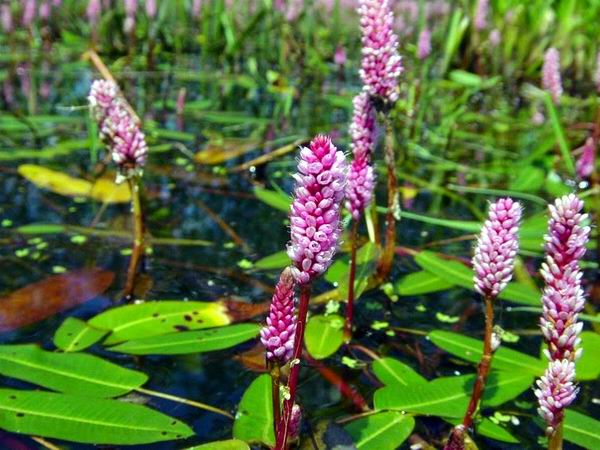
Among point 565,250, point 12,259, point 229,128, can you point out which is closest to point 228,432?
point 565,250

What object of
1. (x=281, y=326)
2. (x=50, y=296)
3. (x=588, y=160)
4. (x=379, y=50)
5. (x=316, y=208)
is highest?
(x=379, y=50)

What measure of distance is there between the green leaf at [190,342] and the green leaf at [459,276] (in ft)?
2.11

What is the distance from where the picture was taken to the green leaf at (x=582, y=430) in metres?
1.34

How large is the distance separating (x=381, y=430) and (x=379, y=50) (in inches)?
33.6

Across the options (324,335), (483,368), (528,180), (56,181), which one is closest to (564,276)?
(483,368)

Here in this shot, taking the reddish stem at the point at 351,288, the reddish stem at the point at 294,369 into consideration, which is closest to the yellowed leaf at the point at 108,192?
the reddish stem at the point at 351,288

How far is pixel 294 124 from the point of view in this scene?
4.06 m

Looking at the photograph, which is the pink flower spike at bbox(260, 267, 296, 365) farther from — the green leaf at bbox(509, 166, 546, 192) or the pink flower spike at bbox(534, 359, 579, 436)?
the green leaf at bbox(509, 166, 546, 192)

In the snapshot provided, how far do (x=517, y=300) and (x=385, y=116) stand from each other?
639 mm

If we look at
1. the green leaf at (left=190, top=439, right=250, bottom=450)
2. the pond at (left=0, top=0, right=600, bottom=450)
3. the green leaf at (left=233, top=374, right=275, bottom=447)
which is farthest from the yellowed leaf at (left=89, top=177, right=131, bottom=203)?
the green leaf at (left=190, top=439, right=250, bottom=450)

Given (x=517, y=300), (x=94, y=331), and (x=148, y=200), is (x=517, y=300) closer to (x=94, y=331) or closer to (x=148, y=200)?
(x=94, y=331)

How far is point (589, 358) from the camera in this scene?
1.64 m

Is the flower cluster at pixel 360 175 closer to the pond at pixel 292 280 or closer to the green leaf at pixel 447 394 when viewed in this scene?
the pond at pixel 292 280

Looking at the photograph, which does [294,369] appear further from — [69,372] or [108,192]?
[108,192]
